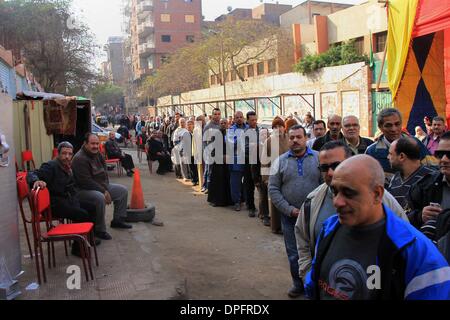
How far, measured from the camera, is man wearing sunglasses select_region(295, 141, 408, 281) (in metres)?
2.92

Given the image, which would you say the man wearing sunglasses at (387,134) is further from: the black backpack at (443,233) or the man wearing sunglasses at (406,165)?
the black backpack at (443,233)

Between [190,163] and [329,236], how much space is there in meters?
10.2

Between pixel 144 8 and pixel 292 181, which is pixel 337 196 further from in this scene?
pixel 144 8

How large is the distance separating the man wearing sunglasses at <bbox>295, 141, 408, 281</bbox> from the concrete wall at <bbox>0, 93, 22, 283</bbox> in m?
2.88

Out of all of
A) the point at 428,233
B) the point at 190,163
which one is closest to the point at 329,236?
the point at 428,233

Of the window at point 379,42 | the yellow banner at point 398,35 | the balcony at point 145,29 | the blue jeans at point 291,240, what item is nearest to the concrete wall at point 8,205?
the blue jeans at point 291,240

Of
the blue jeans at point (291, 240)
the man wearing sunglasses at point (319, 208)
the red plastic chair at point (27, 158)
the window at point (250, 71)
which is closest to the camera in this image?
the man wearing sunglasses at point (319, 208)

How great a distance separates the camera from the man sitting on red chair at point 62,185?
5.62 metres

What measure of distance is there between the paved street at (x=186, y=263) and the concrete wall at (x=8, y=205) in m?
0.39

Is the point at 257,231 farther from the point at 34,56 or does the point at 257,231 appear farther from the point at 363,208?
the point at 34,56

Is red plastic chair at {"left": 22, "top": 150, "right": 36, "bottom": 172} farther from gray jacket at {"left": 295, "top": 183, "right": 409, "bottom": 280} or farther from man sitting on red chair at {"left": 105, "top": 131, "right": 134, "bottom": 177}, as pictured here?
gray jacket at {"left": 295, "top": 183, "right": 409, "bottom": 280}

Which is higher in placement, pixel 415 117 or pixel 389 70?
pixel 389 70

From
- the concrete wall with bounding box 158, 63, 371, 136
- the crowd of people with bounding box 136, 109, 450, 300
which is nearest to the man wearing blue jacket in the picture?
the crowd of people with bounding box 136, 109, 450, 300
